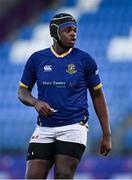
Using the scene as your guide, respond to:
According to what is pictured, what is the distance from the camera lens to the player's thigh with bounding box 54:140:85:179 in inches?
238

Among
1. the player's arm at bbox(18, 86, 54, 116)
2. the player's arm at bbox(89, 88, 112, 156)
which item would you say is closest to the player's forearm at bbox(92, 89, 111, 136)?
the player's arm at bbox(89, 88, 112, 156)

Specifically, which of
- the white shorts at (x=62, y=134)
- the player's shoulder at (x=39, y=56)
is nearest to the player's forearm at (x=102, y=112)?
the white shorts at (x=62, y=134)

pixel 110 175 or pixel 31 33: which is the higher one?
pixel 31 33

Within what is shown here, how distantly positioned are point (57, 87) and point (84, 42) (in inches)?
394

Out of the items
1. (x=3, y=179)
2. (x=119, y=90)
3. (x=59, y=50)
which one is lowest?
(x=3, y=179)

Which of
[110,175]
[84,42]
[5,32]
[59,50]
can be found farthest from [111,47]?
[59,50]

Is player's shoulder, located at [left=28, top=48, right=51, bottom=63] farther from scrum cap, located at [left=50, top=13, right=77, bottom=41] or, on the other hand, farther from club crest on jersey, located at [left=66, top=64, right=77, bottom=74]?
club crest on jersey, located at [left=66, top=64, right=77, bottom=74]

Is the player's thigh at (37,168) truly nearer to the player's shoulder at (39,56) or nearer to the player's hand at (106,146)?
the player's hand at (106,146)

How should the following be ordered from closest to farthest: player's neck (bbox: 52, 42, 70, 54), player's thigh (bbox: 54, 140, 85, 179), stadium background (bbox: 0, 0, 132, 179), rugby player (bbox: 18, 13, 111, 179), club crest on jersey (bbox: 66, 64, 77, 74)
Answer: player's thigh (bbox: 54, 140, 85, 179) < rugby player (bbox: 18, 13, 111, 179) < club crest on jersey (bbox: 66, 64, 77, 74) < player's neck (bbox: 52, 42, 70, 54) < stadium background (bbox: 0, 0, 132, 179)

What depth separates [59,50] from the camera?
252 inches

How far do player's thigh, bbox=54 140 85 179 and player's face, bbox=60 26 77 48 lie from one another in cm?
90

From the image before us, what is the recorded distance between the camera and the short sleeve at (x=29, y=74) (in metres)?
6.43

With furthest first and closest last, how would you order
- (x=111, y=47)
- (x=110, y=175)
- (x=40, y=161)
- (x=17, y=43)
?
1. (x=17, y=43)
2. (x=111, y=47)
3. (x=110, y=175)
4. (x=40, y=161)

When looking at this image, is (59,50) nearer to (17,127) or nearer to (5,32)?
(17,127)
